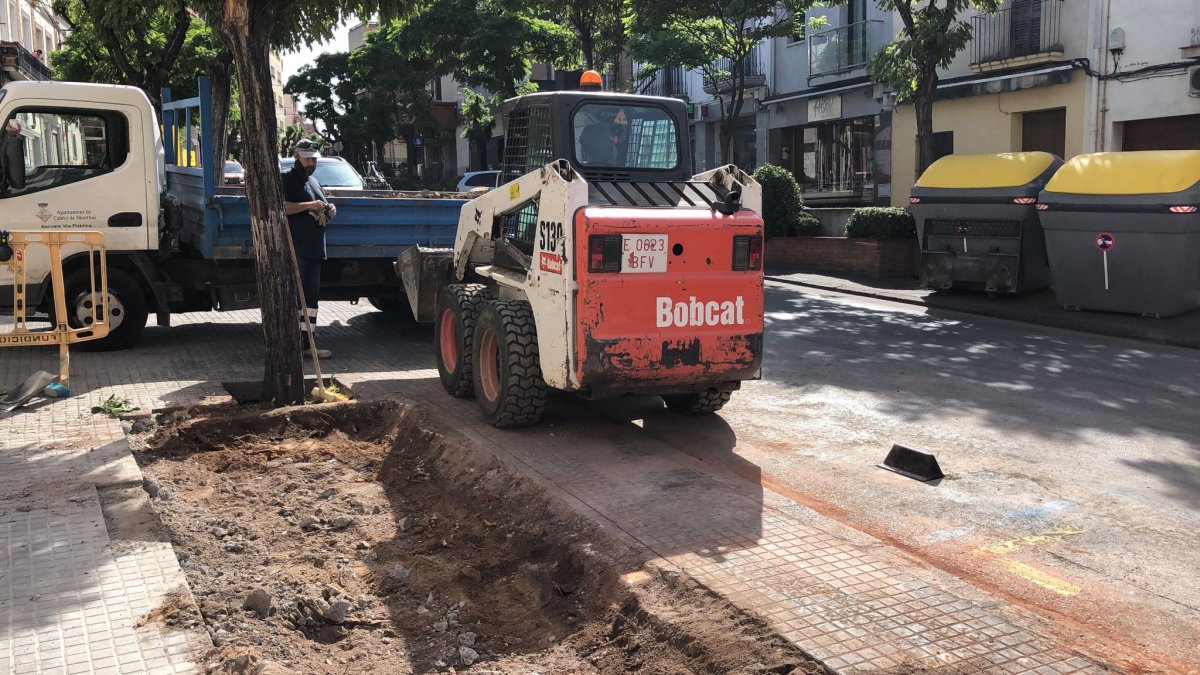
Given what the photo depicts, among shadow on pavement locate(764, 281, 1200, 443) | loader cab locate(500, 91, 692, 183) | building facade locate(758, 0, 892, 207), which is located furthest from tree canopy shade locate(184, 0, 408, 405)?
building facade locate(758, 0, 892, 207)

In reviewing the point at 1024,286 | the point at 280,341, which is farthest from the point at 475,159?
the point at 280,341

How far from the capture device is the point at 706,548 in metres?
4.73

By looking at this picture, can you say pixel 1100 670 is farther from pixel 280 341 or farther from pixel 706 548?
pixel 280 341

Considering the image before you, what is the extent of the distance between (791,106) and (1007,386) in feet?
66.5

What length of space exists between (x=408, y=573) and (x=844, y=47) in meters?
22.8

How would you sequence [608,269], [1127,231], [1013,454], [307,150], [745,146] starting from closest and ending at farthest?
[608,269], [1013,454], [307,150], [1127,231], [745,146]

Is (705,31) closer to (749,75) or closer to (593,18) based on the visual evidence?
(593,18)

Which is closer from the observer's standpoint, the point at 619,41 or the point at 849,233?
the point at 849,233

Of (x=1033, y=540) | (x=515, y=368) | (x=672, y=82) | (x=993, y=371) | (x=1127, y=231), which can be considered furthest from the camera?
(x=672, y=82)

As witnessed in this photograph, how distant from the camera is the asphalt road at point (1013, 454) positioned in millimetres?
4531

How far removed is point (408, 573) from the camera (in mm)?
4938

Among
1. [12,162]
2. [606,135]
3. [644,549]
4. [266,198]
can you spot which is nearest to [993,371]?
[606,135]

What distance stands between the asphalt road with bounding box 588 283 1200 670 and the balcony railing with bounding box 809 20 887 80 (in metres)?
14.6

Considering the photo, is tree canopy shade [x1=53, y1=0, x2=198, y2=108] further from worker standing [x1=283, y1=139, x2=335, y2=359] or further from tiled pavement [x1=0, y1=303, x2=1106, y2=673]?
tiled pavement [x1=0, y1=303, x2=1106, y2=673]
